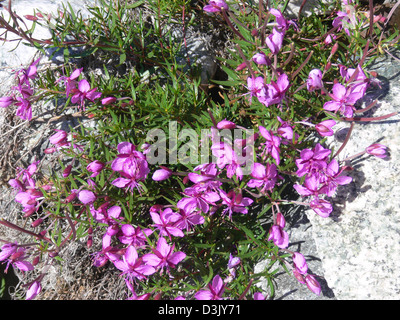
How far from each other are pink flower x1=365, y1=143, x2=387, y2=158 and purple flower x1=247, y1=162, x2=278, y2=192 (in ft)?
1.83

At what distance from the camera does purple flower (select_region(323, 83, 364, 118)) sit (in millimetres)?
2045

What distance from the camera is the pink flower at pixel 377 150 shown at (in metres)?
2.04

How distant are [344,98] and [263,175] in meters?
0.63

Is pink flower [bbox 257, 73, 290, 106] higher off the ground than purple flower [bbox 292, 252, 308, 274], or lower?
higher

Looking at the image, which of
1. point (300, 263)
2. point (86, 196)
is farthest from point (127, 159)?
point (300, 263)

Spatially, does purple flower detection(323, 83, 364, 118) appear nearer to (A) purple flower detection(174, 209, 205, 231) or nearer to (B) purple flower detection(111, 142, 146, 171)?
(A) purple flower detection(174, 209, 205, 231)

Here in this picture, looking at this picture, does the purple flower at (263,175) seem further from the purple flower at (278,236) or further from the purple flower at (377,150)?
the purple flower at (377,150)

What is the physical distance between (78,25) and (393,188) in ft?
7.61

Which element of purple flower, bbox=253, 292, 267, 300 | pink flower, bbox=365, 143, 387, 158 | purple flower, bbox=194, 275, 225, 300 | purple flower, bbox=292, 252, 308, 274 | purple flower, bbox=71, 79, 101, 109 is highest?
purple flower, bbox=71, 79, 101, 109

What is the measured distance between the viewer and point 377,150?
2.05m

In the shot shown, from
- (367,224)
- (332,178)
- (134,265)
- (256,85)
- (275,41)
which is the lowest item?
(367,224)

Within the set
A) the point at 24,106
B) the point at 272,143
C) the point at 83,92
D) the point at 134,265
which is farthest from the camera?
the point at 24,106

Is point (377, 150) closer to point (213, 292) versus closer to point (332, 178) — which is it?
point (332, 178)

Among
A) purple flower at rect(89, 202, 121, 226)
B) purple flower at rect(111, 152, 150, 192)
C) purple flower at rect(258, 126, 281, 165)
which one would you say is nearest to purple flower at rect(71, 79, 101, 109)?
purple flower at rect(111, 152, 150, 192)
